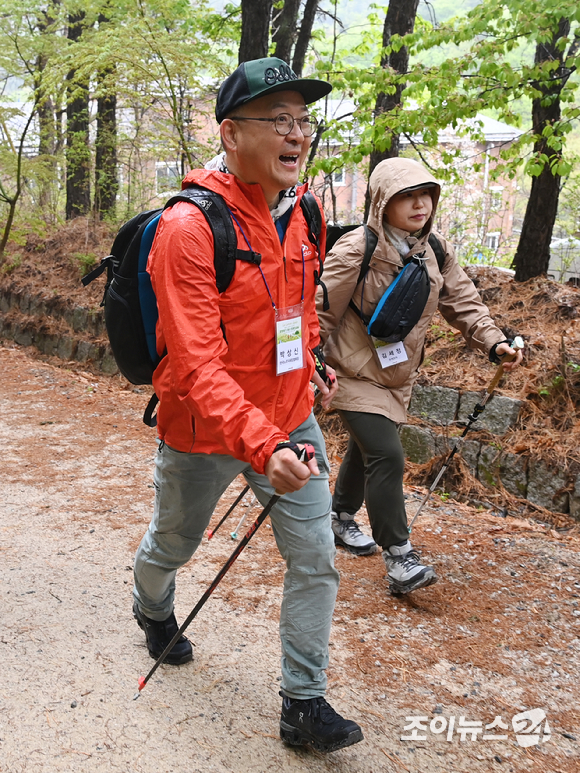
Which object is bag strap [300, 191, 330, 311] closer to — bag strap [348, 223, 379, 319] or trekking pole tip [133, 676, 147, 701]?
bag strap [348, 223, 379, 319]

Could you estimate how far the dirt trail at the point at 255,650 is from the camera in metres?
2.86

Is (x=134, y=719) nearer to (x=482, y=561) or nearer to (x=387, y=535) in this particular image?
(x=387, y=535)

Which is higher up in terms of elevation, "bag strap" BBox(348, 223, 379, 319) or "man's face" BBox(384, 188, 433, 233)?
"man's face" BBox(384, 188, 433, 233)

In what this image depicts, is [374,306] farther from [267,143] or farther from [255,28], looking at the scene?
[255,28]

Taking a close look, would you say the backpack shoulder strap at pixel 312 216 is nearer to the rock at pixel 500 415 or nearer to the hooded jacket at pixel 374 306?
the hooded jacket at pixel 374 306

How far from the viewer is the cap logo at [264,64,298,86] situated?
2.54 m

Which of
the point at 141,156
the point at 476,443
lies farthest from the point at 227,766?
the point at 141,156

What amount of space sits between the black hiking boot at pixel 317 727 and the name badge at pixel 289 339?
4.28ft

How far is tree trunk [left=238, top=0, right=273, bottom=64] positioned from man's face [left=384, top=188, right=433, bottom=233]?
17.5 ft

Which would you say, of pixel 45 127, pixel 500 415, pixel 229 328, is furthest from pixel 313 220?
→ pixel 45 127

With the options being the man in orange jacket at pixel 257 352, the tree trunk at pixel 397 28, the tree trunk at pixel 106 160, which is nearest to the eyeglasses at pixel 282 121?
the man in orange jacket at pixel 257 352

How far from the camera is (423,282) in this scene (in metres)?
4.02

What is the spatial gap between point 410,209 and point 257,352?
5.91ft

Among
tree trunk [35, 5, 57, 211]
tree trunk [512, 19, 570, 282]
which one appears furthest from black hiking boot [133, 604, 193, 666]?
tree trunk [35, 5, 57, 211]
